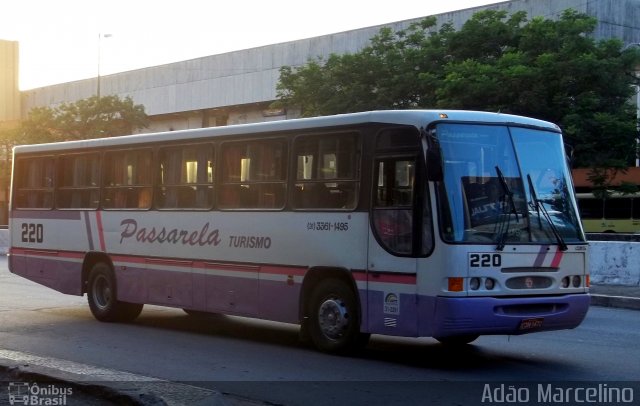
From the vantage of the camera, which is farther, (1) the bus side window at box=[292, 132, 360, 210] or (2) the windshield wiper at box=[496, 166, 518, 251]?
(1) the bus side window at box=[292, 132, 360, 210]

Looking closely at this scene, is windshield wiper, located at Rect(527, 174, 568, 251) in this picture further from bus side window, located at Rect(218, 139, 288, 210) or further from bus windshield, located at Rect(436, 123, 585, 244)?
bus side window, located at Rect(218, 139, 288, 210)

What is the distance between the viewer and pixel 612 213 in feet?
147

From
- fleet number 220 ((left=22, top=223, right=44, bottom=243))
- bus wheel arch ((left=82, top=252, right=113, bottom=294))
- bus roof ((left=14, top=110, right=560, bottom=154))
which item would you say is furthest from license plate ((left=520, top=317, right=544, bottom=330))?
fleet number 220 ((left=22, top=223, right=44, bottom=243))

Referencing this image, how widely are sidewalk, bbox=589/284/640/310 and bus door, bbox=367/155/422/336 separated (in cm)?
915

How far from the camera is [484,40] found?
106 ft

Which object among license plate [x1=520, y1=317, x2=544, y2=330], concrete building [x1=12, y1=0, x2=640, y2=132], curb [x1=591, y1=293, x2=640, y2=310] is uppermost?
concrete building [x1=12, y1=0, x2=640, y2=132]

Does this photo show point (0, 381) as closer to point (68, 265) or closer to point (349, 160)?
point (349, 160)

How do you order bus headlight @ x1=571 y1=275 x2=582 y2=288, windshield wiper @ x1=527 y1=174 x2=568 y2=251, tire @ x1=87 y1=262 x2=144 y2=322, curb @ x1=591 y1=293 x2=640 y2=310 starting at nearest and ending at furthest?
windshield wiper @ x1=527 y1=174 x2=568 y2=251 < bus headlight @ x1=571 y1=275 x2=582 y2=288 < tire @ x1=87 y1=262 x2=144 y2=322 < curb @ x1=591 y1=293 x2=640 y2=310

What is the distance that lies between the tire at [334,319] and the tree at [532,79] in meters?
18.9

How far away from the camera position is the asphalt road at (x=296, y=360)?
834 cm

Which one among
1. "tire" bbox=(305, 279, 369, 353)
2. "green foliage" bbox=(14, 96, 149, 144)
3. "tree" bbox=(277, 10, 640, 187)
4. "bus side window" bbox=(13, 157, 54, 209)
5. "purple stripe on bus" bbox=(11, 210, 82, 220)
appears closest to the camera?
"tire" bbox=(305, 279, 369, 353)

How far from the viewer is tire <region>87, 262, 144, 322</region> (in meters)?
13.8

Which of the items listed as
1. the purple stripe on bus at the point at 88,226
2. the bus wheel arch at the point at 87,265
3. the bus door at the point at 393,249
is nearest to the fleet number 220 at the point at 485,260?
the bus door at the point at 393,249

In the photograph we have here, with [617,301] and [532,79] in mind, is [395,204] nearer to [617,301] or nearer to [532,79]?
[617,301]
